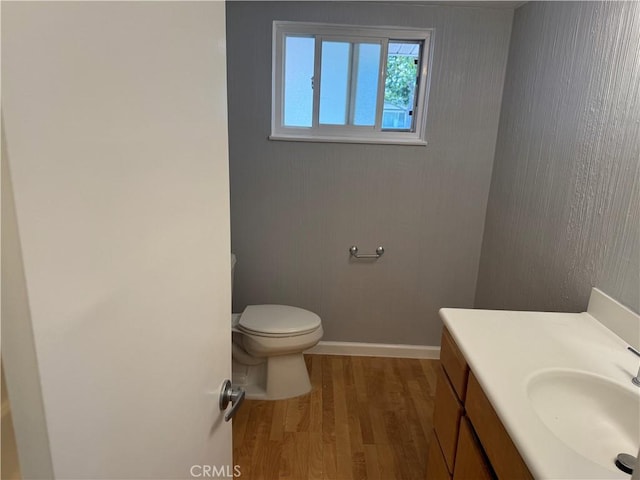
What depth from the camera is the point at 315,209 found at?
2.62 m

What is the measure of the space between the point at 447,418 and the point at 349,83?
190 cm

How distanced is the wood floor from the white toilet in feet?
0.28

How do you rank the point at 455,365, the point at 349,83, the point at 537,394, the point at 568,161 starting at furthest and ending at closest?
1. the point at 349,83
2. the point at 568,161
3. the point at 455,365
4. the point at 537,394

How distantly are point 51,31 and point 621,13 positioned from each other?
5.74 feet

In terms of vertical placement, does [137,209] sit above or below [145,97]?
below

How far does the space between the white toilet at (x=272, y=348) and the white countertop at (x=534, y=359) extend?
1.07 metres

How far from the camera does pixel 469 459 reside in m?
1.19

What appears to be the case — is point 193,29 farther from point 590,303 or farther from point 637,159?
point 590,303

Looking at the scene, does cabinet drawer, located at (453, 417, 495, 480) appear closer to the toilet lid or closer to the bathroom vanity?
the bathroom vanity

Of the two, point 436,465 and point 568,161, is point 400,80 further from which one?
point 436,465

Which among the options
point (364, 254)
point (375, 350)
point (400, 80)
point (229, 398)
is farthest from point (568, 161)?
point (375, 350)

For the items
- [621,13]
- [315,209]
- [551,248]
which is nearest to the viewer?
[621,13]

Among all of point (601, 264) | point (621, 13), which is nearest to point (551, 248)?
point (601, 264)

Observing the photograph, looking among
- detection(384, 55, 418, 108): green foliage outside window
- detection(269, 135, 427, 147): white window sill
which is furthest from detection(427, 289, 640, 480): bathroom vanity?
detection(384, 55, 418, 108): green foliage outside window
